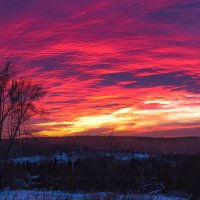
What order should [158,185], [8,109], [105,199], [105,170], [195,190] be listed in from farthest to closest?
[105,170]
[158,185]
[8,109]
[195,190]
[105,199]

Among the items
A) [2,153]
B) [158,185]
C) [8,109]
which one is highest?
[8,109]

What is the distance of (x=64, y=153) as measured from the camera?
16138 centimetres

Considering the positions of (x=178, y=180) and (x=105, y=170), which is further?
(x=105, y=170)

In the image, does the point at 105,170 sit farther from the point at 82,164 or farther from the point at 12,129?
the point at 12,129

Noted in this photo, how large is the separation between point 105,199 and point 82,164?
8387cm

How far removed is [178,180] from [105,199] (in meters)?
33.8

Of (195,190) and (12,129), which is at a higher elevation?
(12,129)

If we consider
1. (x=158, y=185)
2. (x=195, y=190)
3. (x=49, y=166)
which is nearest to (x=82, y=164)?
(x=49, y=166)

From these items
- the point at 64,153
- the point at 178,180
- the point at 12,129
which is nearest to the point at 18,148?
the point at 12,129

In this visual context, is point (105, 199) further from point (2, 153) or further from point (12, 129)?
point (2, 153)

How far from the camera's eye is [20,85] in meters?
51.8

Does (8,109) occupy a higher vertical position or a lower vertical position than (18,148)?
higher

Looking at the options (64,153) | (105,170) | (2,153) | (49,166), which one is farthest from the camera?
(64,153)

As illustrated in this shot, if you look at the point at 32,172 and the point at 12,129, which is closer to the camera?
the point at 12,129
